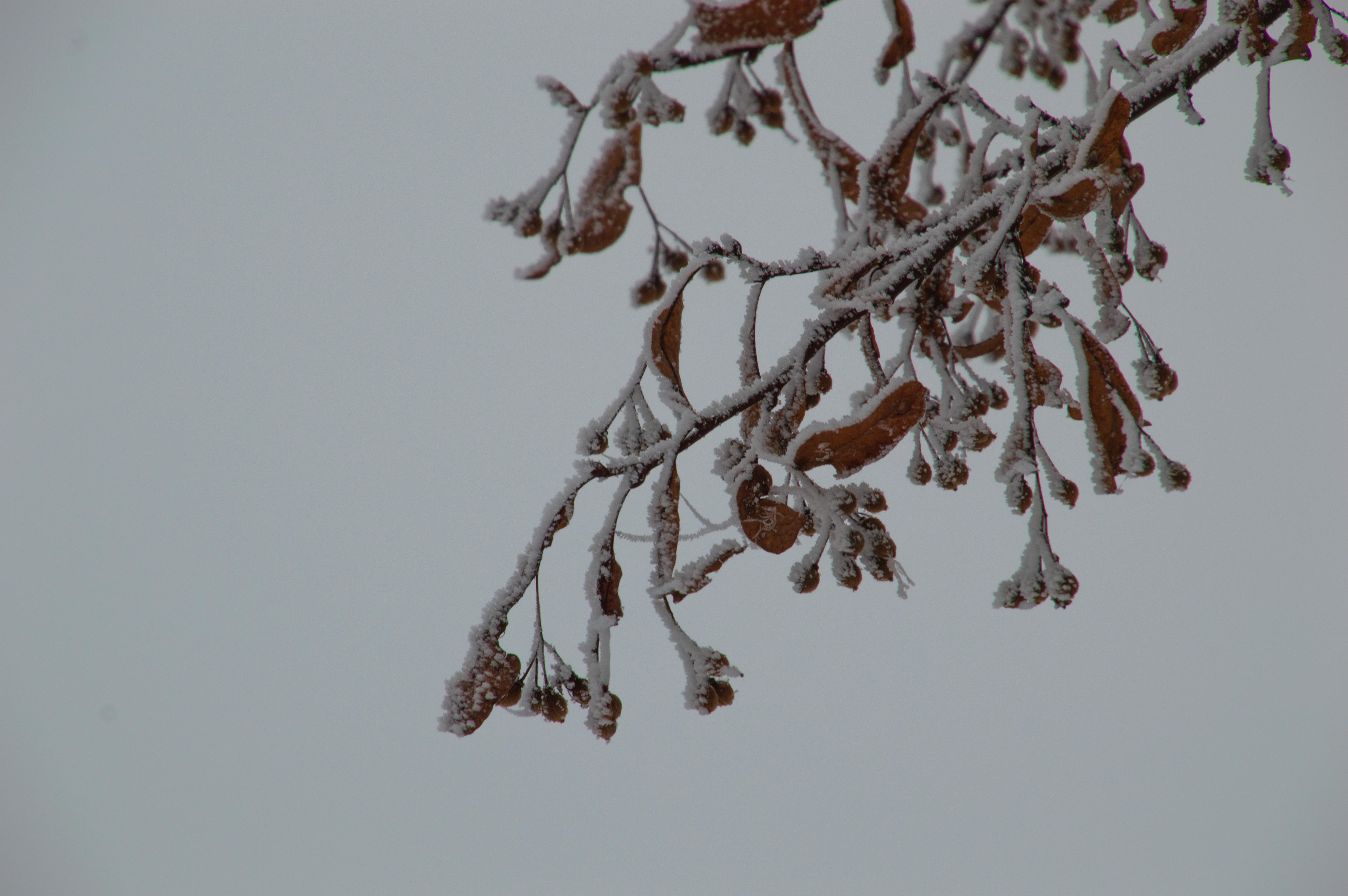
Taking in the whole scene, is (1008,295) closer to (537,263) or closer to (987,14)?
(537,263)

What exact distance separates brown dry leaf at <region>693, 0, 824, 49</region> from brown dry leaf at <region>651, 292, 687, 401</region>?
0.28 metres

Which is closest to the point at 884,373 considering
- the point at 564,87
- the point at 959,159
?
the point at 564,87

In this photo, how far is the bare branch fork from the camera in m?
0.67

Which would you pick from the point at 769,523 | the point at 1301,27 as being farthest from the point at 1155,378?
the point at 769,523

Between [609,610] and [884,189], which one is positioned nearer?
[609,610]

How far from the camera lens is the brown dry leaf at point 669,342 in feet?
2.25

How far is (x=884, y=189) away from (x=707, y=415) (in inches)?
14.7

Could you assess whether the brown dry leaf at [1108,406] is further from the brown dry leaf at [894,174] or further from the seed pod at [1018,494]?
the brown dry leaf at [894,174]

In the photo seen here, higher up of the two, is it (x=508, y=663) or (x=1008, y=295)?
(x=1008, y=295)

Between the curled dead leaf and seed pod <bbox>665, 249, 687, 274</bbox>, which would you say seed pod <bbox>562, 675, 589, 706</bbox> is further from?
seed pod <bbox>665, 249, 687, 274</bbox>

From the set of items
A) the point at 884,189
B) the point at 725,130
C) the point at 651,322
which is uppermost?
the point at 725,130

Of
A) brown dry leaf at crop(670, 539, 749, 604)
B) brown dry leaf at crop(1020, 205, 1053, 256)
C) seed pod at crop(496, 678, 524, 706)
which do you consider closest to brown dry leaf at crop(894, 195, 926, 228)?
brown dry leaf at crop(1020, 205, 1053, 256)

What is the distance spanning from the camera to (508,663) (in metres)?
0.76

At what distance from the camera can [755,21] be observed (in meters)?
0.74
